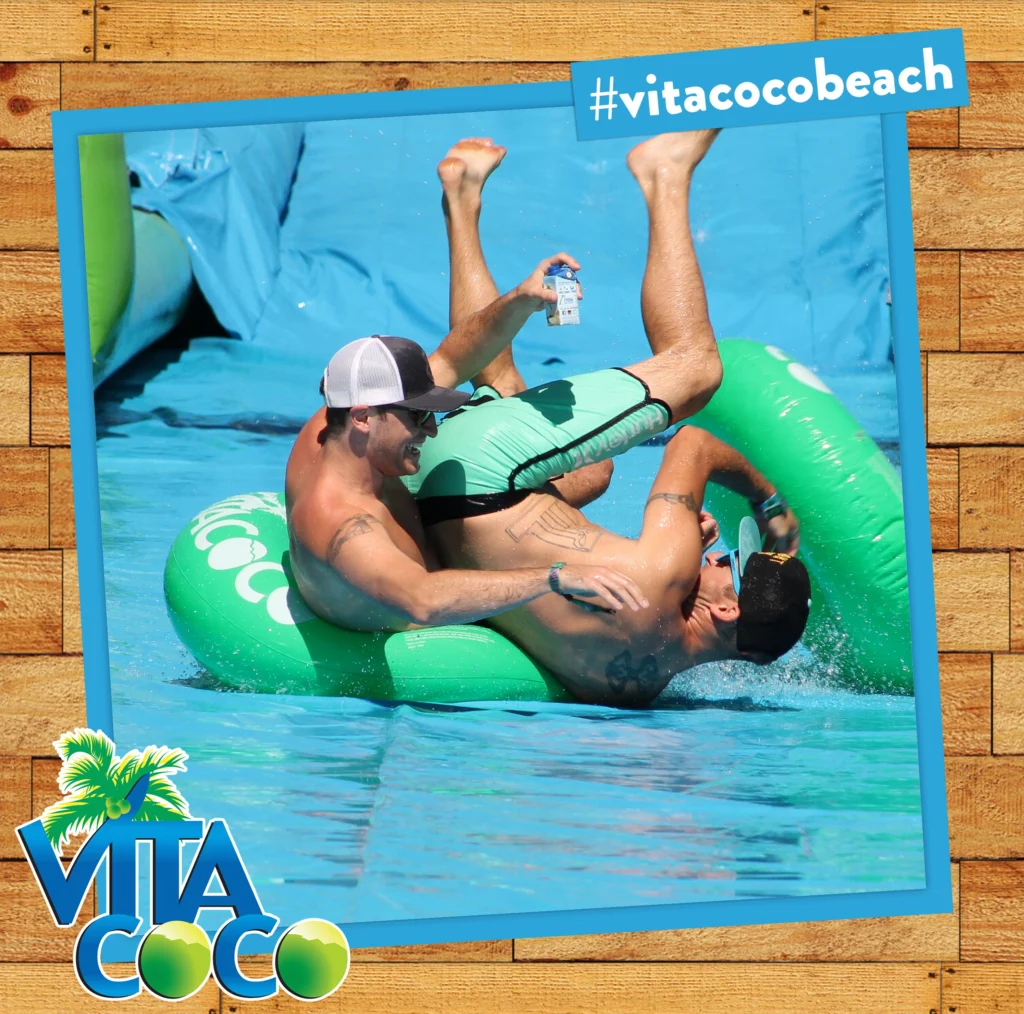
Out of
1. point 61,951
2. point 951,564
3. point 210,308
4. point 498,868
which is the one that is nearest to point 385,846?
point 498,868

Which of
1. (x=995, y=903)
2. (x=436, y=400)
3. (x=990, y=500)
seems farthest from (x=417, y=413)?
(x=995, y=903)

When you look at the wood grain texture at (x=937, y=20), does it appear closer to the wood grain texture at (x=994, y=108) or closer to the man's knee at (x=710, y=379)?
the wood grain texture at (x=994, y=108)

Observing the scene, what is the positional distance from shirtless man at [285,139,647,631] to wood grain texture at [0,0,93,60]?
0.82m

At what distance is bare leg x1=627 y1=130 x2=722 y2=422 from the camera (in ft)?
11.1

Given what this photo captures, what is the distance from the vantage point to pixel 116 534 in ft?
11.3

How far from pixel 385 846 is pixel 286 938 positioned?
0.82 ft

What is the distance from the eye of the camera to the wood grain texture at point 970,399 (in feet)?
10.7

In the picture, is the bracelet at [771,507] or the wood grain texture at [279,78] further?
the bracelet at [771,507]

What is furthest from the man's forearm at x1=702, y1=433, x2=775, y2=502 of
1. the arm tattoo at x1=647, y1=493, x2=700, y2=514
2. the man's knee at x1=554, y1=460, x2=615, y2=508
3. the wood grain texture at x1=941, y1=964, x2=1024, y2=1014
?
the wood grain texture at x1=941, y1=964, x2=1024, y2=1014

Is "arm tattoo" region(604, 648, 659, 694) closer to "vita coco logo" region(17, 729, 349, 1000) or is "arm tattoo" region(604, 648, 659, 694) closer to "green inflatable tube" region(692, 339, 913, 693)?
"green inflatable tube" region(692, 339, 913, 693)

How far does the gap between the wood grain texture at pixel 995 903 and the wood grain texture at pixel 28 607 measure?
74.1 inches

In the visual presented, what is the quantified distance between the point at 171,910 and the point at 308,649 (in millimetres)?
636

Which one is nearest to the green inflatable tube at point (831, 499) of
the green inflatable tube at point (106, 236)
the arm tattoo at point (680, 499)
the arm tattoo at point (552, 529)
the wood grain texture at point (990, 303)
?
the arm tattoo at point (680, 499)

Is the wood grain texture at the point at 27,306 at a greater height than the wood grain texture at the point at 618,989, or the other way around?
the wood grain texture at the point at 27,306
